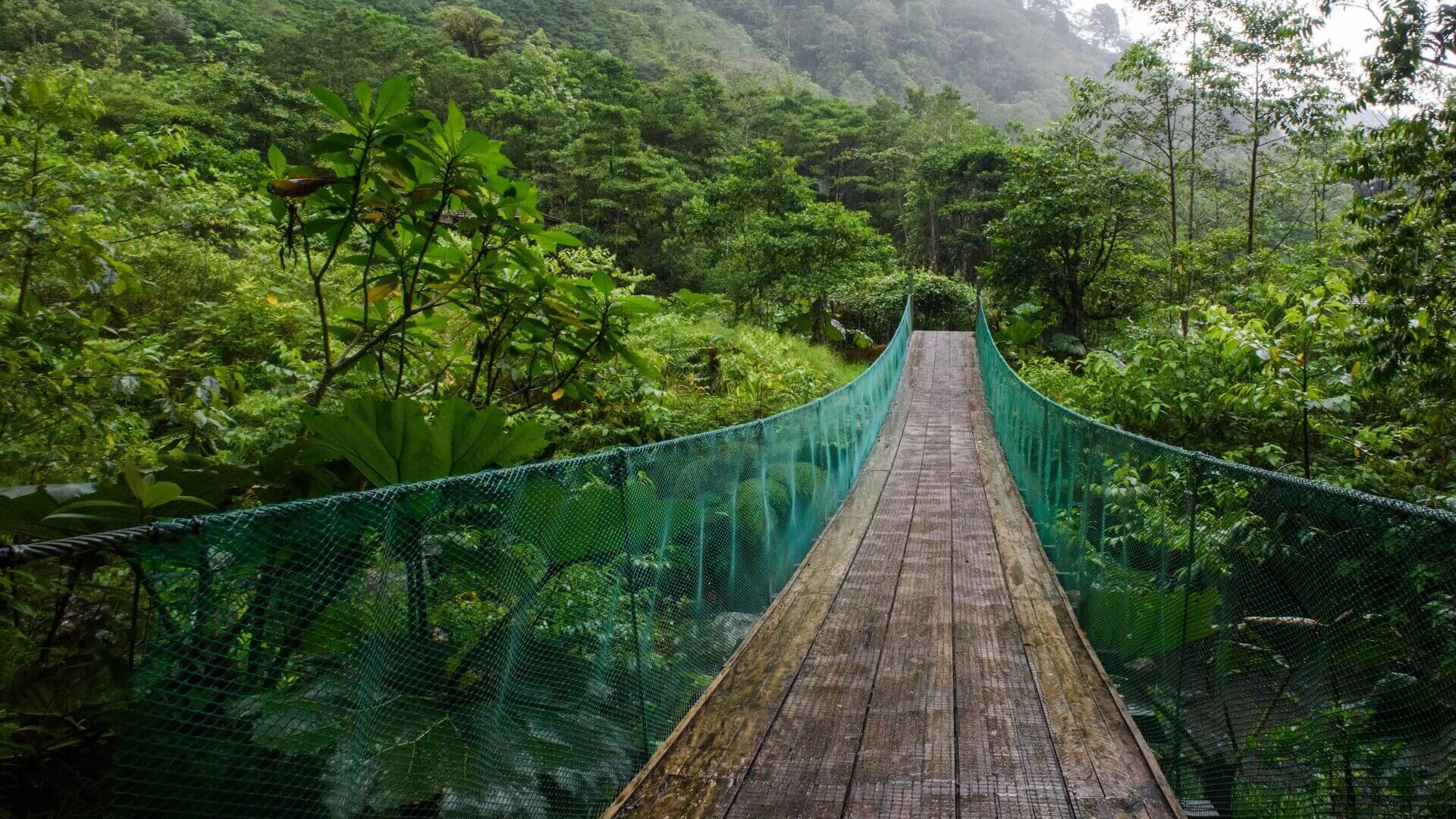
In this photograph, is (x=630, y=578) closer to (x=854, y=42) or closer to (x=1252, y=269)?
(x=1252, y=269)

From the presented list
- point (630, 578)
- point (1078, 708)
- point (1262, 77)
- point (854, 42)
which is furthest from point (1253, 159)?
point (854, 42)

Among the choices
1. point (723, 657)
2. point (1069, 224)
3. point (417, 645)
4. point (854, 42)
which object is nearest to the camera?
point (417, 645)

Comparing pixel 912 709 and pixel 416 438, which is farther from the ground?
pixel 416 438

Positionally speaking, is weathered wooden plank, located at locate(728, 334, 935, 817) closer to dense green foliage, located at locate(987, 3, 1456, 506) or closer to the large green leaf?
the large green leaf

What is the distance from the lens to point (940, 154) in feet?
103

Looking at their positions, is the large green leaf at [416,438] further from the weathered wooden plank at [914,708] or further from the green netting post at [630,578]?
the weathered wooden plank at [914,708]

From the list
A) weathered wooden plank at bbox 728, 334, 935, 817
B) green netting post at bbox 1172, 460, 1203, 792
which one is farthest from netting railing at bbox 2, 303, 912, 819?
green netting post at bbox 1172, 460, 1203, 792

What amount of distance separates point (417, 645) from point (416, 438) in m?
0.58

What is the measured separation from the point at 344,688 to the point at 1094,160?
18.5 meters

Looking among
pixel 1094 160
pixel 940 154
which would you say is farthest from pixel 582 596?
pixel 940 154

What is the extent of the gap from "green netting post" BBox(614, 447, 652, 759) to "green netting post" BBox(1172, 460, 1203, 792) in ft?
6.06

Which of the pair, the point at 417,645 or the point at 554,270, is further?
the point at 554,270

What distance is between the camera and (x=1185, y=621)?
8.66ft

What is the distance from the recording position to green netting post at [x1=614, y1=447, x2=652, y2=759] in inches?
96.4
